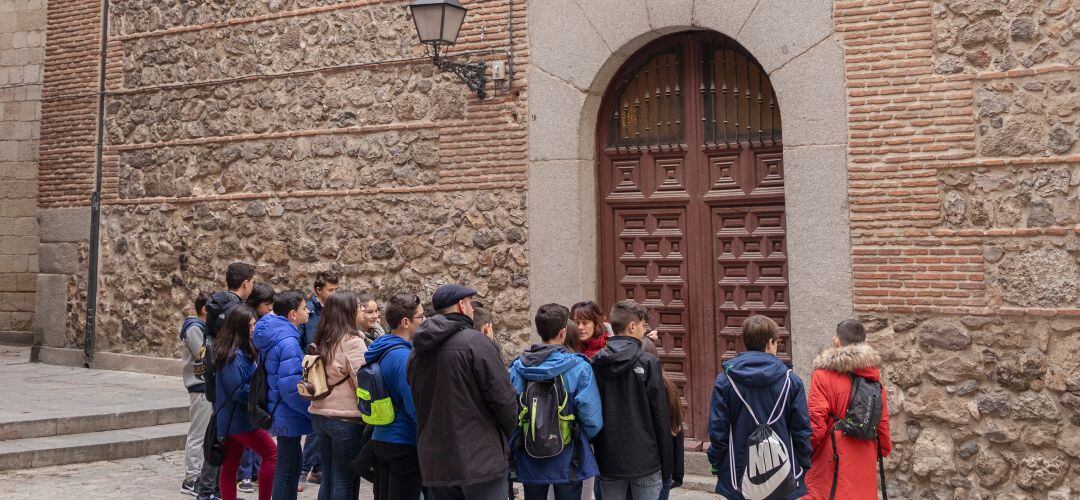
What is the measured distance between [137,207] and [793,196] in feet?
24.5

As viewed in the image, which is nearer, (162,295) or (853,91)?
(853,91)

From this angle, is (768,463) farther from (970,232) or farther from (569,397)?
(970,232)

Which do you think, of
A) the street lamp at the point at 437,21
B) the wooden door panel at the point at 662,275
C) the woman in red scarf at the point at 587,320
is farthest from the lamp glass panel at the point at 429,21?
the woman in red scarf at the point at 587,320

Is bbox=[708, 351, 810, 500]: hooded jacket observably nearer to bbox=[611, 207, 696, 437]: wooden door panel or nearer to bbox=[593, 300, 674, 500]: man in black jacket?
bbox=[593, 300, 674, 500]: man in black jacket

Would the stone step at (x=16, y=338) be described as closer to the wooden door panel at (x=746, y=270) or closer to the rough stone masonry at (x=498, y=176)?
the rough stone masonry at (x=498, y=176)

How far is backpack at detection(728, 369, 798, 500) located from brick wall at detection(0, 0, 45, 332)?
12536 millimetres

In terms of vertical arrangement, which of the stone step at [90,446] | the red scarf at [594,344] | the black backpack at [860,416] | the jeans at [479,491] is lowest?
the stone step at [90,446]

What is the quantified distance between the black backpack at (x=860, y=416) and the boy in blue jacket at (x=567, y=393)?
1.45 metres

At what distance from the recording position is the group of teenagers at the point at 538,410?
468 centimetres

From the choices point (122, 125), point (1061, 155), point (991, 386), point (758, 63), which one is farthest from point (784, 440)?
point (122, 125)

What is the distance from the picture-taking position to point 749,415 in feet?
16.3

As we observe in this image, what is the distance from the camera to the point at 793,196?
7.77m

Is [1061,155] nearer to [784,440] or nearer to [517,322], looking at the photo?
[784,440]

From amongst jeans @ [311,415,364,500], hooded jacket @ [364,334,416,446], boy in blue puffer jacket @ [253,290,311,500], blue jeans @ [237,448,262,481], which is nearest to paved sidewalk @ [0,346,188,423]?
blue jeans @ [237,448,262,481]
